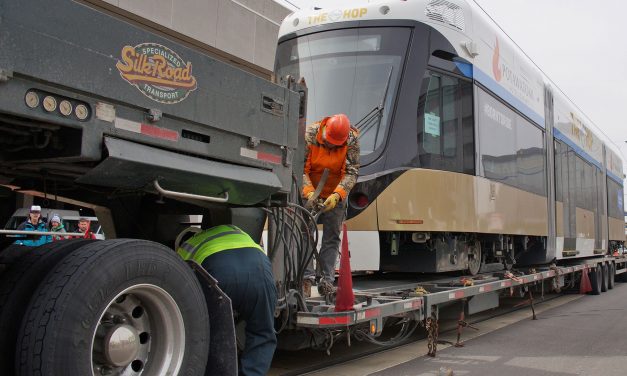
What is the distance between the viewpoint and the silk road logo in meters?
2.85

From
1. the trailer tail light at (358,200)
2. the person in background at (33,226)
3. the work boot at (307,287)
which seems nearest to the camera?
the person in background at (33,226)

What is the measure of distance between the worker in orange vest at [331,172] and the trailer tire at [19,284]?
2.49 meters

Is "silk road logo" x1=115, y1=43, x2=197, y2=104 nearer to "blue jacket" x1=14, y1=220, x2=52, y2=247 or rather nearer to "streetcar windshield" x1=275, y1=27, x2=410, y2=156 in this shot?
"blue jacket" x1=14, y1=220, x2=52, y2=247

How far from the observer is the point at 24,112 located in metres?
2.46

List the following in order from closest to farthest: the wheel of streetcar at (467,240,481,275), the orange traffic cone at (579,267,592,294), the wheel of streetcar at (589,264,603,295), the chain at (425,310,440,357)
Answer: the chain at (425,310,440,357), the wheel of streetcar at (467,240,481,275), the orange traffic cone at (579,267,592,294), the wheel of streetcar at (589,264,603,295)

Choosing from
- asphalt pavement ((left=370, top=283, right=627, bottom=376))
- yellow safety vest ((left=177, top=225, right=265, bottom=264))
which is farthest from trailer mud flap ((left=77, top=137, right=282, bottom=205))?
asphalt pavement ((left=370, top=283, right=627, bottom=376))

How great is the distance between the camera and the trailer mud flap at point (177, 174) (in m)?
2.87

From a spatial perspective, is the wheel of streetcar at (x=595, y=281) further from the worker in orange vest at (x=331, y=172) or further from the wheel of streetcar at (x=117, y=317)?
the wheel of streetcar at (x=117, y=317)

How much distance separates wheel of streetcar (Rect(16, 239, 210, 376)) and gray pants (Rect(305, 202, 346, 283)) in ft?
8.46

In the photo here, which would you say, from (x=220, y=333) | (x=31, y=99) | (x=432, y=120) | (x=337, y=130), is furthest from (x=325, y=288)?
(x=31, y=99)

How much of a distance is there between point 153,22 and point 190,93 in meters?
12.4

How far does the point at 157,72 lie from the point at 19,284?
1202mm

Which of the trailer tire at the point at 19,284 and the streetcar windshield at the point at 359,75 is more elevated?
the streetcar windshield at the point at 359,75

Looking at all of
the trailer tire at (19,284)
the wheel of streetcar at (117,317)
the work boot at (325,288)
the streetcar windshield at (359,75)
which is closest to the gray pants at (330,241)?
the work boot at (325,288)
